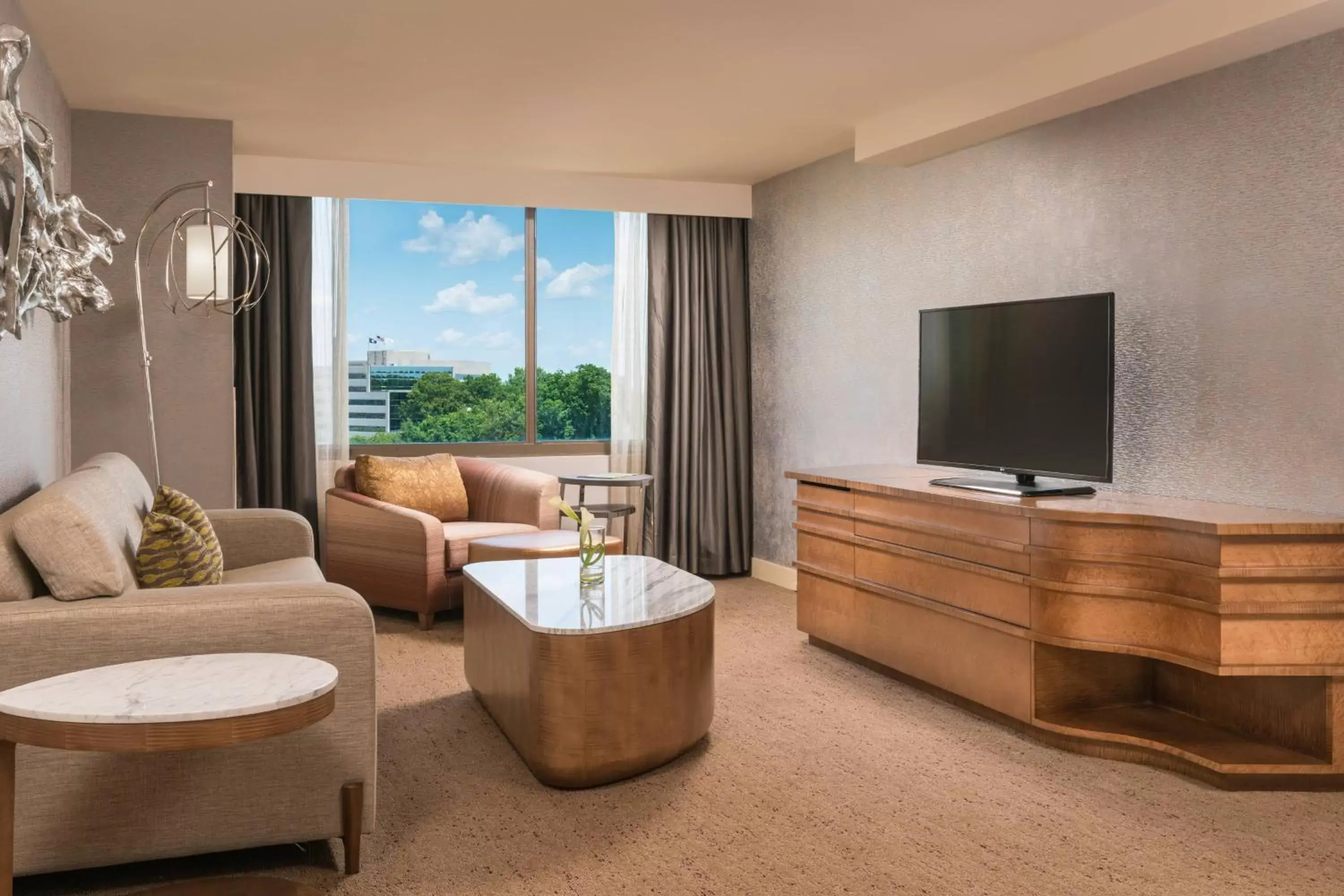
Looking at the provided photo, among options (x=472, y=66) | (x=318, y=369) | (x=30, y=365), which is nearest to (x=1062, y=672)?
(x=472, y=66)

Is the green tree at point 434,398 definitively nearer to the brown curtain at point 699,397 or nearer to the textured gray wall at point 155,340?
the brown curtain at point 699,397

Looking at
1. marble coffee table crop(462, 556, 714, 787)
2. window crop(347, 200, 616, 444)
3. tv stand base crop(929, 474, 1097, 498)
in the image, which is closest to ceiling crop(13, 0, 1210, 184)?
tv stand base crop(929, 474, 1097, 498)

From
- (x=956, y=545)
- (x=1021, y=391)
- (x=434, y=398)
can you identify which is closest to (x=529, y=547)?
(x=956, y=545)

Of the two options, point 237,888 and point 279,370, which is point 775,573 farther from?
point 237,888

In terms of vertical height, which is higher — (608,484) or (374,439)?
(374,439)

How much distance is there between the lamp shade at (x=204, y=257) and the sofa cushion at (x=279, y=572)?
3.78 ft

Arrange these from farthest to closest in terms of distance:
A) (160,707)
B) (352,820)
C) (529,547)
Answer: (529,547) → (352,820) → (160,707)

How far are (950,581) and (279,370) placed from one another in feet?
12.5

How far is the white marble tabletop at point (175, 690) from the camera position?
1835mm

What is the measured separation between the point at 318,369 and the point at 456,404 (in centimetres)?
164

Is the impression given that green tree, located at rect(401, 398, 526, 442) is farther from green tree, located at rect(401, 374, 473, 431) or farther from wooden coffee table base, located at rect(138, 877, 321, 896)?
wooden coffee table base, located at rect(138, 877, 321, 896)

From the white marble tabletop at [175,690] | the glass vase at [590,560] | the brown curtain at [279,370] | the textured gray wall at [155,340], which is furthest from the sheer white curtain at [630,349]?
the white marble tabletop at [175,690]

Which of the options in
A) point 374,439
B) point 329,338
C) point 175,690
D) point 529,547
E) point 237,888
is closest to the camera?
point 175,690

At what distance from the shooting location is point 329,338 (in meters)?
5.98
